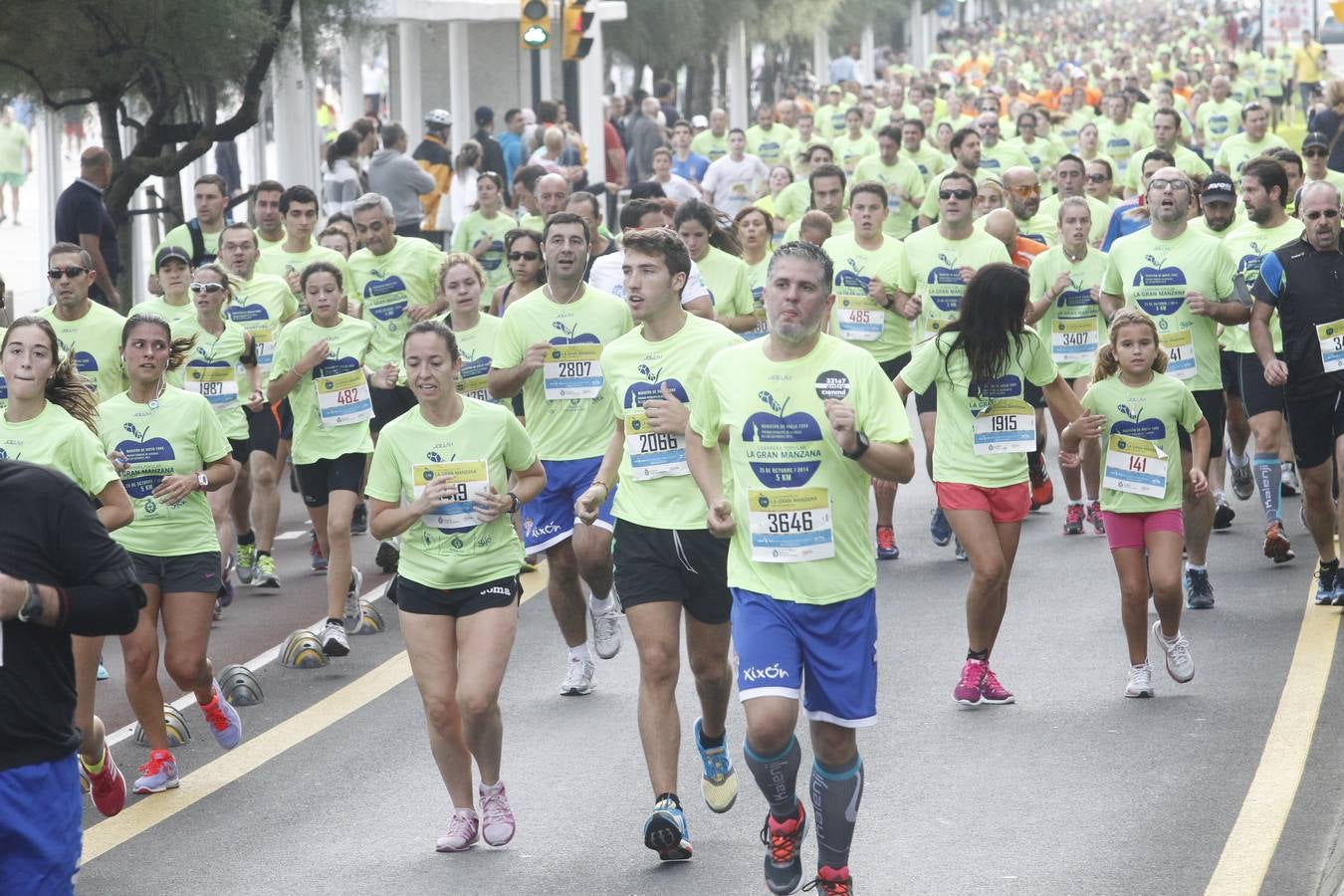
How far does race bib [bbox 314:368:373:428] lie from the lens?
1130 cm

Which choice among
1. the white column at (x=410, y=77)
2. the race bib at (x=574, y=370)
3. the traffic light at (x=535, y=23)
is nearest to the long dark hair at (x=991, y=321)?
the race bib at (x=574, y=370)

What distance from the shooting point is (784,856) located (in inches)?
254

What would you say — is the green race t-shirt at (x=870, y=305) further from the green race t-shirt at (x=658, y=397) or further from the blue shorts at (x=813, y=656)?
the blue shorts at (x=813, y=656)

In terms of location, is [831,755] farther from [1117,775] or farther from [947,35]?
[947,35]

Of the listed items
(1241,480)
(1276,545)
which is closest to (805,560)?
(1276,545)

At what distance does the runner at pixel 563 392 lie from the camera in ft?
30.7

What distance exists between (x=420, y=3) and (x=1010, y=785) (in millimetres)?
20178

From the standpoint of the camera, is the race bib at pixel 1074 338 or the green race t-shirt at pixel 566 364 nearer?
the green race t-shirt at pixel 566 364

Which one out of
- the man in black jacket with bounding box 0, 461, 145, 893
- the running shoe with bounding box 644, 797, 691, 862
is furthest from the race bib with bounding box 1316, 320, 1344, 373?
the man in black jacket with bounding box 0, 461, 145, 893

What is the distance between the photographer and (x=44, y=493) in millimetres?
4883

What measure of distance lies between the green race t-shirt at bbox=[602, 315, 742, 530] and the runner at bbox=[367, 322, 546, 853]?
14.7 inches

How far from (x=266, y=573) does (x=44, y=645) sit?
7.31m

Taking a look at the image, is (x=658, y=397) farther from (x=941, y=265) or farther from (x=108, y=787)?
(x=941, y=265)

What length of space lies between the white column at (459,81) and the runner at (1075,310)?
17.5m
